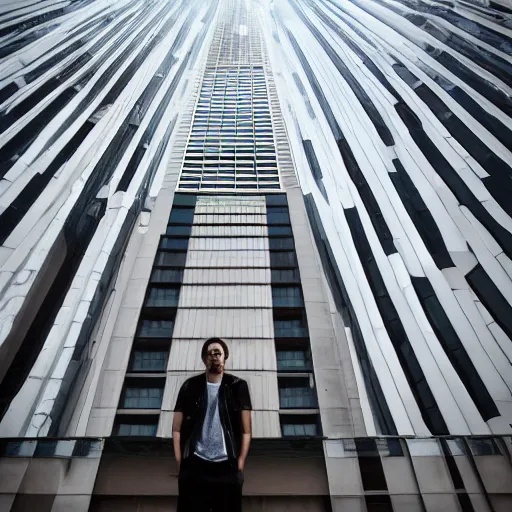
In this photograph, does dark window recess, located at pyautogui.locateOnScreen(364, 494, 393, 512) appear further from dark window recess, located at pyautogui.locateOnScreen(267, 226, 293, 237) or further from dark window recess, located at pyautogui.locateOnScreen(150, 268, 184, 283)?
dark window recess, located at pyautogui.locateOnScreen(267, 226, 293, 237)

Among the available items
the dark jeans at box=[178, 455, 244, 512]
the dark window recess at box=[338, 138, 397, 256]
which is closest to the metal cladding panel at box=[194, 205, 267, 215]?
the dark window recess at box=[338, 138, 397, 256]

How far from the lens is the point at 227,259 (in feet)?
23.6

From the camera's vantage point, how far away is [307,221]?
829cm

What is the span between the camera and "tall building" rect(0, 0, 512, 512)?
3.68m

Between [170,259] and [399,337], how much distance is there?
4.41 metres

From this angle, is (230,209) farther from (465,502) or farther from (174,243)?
(465,502)

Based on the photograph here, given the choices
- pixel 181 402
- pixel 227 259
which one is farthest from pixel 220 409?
pixel 227 259

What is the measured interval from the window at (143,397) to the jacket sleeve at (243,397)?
2650 millimetres

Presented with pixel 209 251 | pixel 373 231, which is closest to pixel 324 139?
pixel 373 231

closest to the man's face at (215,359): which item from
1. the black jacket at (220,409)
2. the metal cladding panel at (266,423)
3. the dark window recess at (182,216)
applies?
the black jacket at (220,409)

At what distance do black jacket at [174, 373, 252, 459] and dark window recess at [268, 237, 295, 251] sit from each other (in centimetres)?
474

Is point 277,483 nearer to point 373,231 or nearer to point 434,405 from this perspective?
point 434,405

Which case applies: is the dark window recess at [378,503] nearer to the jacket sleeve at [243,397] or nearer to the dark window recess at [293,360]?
the jacket sleeve at [243,397]

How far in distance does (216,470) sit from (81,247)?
491 cm
